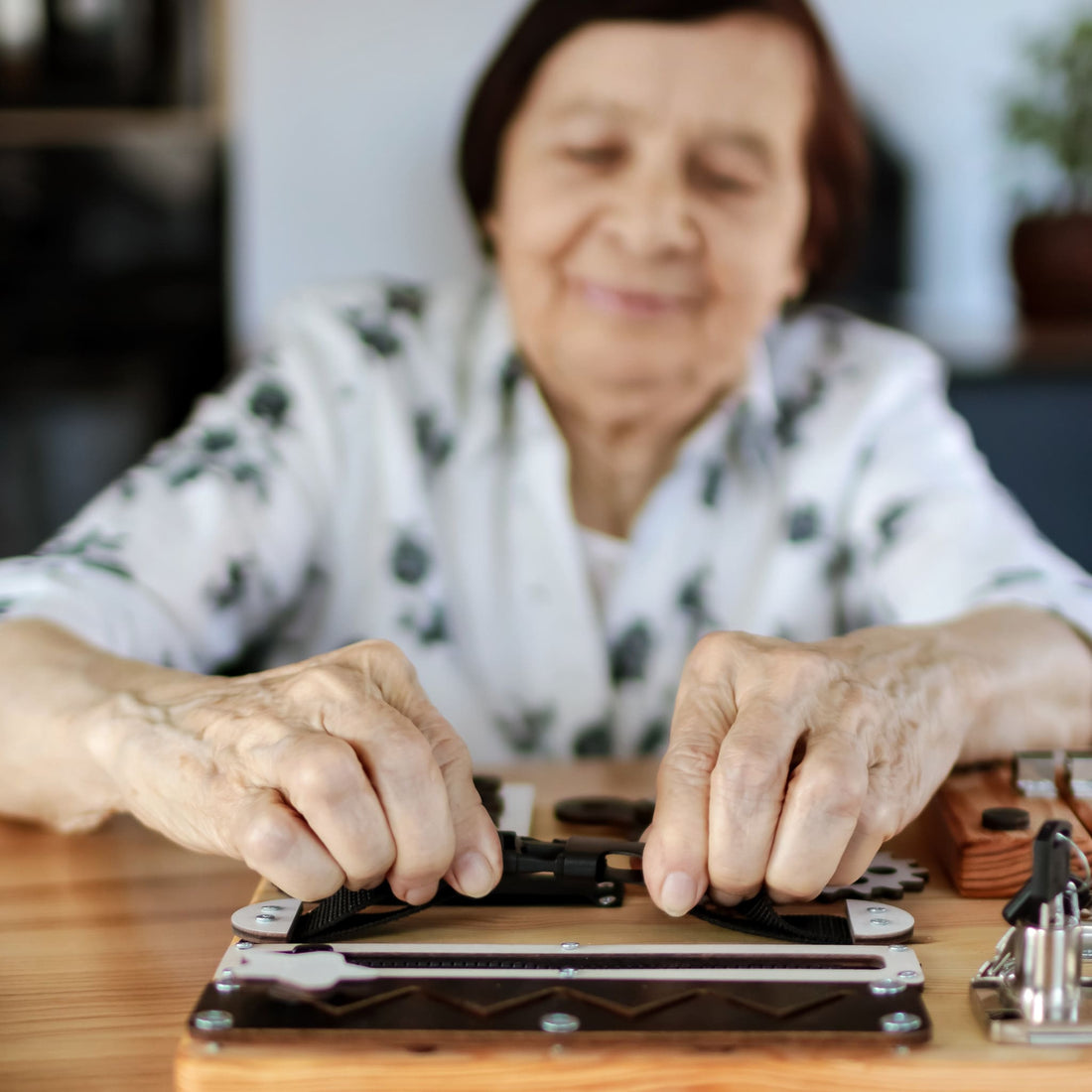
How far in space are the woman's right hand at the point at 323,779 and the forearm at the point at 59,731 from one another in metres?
0.05

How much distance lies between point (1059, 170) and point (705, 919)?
1.86m

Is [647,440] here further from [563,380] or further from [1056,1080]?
[1056,1080]

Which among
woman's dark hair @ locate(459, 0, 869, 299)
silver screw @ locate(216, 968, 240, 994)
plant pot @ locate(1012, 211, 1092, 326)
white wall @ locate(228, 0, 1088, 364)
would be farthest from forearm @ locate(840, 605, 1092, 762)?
white wall @ locate(228, 0, 1088, 364)

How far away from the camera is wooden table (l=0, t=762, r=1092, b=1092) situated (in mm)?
441

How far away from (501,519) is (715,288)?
0.97 ft

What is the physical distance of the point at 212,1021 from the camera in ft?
1.51

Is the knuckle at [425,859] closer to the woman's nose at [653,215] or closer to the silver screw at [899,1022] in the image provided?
the silver screw at [899,1022]

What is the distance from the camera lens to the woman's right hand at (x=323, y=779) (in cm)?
54

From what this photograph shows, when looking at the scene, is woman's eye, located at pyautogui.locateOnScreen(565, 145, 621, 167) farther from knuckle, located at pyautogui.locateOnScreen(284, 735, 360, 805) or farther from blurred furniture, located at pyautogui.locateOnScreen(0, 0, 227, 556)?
blurred furniture, located at pyautogui.locateOnScreen(0, 0, 227, 556)

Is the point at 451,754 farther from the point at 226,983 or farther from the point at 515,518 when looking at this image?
the point at 515,518

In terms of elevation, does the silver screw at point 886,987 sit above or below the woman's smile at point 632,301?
below

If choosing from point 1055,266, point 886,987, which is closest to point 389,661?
point 886,987

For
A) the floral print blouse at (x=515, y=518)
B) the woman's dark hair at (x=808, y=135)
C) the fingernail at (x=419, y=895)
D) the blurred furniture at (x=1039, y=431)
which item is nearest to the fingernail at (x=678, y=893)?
the fingernail at (x=419, y=895)

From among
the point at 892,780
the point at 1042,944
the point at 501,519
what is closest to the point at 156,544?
the point at 501,519
